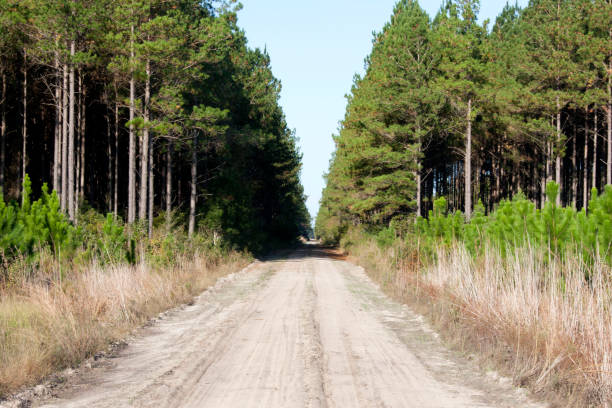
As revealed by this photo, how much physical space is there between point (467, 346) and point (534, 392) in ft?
6.92

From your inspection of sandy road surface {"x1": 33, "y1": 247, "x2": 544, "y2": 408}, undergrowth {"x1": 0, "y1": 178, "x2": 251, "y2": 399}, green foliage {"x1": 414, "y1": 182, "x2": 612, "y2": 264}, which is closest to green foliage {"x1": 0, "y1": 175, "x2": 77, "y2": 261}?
undergrowth {"x1": 0, "y1": 178, "x2": 251, "y2": 399}

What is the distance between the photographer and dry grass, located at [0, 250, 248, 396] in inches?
231

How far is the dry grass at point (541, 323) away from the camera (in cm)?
493

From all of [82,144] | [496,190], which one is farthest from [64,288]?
[496,190]

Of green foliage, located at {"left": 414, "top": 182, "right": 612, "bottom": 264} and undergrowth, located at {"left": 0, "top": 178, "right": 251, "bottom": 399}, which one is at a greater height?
green foliage, located at {"left": 414, "top": 182, "right": 612, "bottom": 264}

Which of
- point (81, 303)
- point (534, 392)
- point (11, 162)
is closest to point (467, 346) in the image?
point (534, 392)

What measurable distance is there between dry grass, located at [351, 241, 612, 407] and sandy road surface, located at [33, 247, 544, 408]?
421mm

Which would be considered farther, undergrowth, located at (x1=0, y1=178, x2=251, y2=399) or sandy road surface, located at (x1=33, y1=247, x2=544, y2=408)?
undergrowth, located at (x1=0, y1=178, x2=251, y2=399)

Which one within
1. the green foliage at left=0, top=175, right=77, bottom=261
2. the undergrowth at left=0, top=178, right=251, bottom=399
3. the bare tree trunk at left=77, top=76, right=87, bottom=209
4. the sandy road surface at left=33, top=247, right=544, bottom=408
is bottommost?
the sandy road surface at left=33, top=247, right=544, bottom=408

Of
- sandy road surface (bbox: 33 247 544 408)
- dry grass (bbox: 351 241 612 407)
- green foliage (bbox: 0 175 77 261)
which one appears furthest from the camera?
green foliage (bbox: 0 175 77 261)

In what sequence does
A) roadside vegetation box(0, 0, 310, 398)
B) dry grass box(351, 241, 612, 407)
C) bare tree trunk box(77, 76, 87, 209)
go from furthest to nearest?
bare tree trunk box(77, 76, 87, 209) → roadside vegetation box(0, 0, 310, 398) → dry grass box(351, 241, 612, 407)

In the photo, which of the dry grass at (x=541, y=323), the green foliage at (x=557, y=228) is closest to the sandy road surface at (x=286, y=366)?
the dry grass at (x=541, y=323)

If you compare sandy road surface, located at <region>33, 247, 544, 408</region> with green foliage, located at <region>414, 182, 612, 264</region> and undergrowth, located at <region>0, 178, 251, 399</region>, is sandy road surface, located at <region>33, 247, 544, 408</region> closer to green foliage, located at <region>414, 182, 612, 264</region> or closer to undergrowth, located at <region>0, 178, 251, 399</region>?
undergrowth, located at <region>0, 178, 251, 399</region>

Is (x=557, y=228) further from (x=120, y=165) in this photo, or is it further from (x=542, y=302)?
(x=120, y=165)
